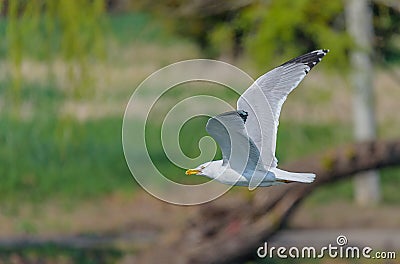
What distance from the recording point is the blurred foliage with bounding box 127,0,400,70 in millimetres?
6758

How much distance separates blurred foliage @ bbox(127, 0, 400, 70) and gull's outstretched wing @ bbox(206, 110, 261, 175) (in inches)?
201

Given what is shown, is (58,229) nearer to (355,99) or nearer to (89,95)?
(355,99)

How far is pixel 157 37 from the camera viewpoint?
16.1 metres

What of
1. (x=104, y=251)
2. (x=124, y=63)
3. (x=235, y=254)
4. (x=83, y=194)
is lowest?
(x=235, y=254)

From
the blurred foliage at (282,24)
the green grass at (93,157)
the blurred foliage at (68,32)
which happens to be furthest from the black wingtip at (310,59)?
the green grass at (93,157)

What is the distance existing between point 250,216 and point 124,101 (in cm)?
809

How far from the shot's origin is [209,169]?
140 centimetres

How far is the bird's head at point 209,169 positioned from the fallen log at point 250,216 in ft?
15.4

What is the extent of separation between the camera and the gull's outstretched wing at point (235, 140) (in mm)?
1379

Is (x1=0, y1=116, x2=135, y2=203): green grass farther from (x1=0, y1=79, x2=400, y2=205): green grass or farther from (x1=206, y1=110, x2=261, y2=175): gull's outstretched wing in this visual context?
(x1=206, y1=110, x2=261, y2=175): gull's outstretched wing

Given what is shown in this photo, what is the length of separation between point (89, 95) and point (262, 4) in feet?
15.3

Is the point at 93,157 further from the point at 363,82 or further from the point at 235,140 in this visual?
the point at 235,140

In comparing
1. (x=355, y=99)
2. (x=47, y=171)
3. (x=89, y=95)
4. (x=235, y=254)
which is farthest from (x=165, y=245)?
(x=47, y=171)

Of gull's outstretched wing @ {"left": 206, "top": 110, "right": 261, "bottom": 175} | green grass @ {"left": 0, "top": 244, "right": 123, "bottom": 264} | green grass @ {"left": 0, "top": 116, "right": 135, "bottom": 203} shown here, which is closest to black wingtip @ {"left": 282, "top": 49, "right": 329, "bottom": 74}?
gull's outstretched wing @ {"left": 206, "top": 110, "right": 261, "bottom": 175}
